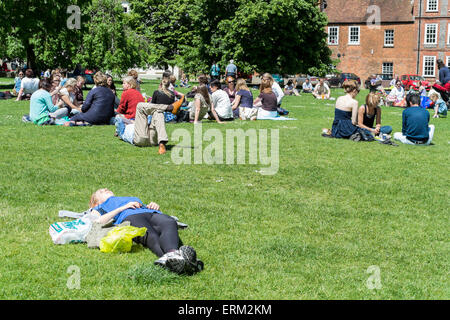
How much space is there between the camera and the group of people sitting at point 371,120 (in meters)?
13.7

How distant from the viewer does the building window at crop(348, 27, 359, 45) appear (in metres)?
65.9

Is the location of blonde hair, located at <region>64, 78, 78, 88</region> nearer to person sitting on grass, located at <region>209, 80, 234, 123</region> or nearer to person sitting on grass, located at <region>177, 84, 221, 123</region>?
person sitting on grass, located at <region>177, 84, 221, 123</region>

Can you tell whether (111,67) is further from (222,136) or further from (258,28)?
(222,136)

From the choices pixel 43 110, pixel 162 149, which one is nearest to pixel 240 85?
pixel 43 110

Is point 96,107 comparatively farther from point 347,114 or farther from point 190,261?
point 190,261

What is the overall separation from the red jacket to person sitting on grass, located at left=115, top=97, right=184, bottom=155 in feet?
5.72

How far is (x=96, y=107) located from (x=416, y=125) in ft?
27.2

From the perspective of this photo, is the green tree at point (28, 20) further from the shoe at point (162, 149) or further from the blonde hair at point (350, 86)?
the shoe at point (162, 149)

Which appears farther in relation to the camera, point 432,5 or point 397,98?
point 432,5

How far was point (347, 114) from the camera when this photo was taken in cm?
1415

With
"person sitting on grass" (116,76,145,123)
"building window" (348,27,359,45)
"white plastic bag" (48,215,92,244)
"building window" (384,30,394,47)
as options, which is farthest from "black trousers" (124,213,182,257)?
"building window" (348,27,359,45)

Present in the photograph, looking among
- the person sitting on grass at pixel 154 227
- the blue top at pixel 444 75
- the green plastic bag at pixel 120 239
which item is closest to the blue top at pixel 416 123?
the person sitting on grass at pixel 154 227

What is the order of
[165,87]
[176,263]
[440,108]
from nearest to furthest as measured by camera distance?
[176,263] < [165,87] < [440,108]
